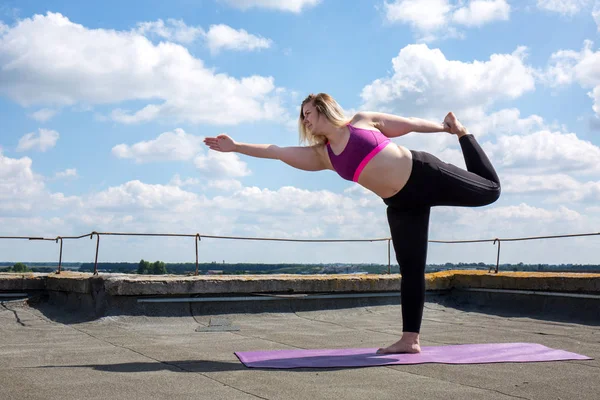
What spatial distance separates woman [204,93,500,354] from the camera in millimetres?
4543

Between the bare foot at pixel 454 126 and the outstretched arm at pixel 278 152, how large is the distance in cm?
105

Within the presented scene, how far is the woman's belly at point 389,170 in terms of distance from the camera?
4.49 m

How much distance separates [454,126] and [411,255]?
111 centimetres

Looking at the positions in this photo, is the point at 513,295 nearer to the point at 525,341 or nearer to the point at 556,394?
the point at 525,341

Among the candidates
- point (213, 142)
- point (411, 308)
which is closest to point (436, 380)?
point (411, 308)

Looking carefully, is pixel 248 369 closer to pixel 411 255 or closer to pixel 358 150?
pixel 411 255

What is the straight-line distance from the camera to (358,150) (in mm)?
4516

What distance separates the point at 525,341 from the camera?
5293 mm

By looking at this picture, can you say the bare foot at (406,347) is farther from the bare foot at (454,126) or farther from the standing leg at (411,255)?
the bare foot at (454,126)

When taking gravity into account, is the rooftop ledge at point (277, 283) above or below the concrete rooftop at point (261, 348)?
above

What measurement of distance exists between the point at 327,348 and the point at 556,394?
2057 mm

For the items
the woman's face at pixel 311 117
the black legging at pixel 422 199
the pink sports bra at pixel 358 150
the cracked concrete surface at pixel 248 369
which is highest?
the woman's face at pixel 311 117

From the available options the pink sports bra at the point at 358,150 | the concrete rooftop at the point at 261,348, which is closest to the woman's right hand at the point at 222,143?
the pink sports bra at the point at 358,150

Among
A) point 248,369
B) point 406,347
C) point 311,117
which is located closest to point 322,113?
point 311,117
